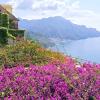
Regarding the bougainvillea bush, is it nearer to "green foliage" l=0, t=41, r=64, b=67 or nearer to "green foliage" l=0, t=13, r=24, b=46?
"green foliage" l=0, t=41, r=64, b=67

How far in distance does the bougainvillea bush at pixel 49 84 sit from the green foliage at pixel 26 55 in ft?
19.1

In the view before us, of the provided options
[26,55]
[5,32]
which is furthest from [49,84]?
[5,32]

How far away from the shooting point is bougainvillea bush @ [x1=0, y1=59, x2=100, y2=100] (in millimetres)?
9180

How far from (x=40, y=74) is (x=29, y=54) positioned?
781cm

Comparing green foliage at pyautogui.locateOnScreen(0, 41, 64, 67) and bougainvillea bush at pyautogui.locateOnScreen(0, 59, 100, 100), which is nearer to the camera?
bougainvillea bush at pyautogui.locateOnScreen(0, 59, 100, 100)

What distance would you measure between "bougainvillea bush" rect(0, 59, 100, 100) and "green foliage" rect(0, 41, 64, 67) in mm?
5836

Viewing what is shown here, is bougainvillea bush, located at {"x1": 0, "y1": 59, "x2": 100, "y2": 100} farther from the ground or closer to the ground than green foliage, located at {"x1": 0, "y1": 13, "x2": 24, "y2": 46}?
farther from the ground

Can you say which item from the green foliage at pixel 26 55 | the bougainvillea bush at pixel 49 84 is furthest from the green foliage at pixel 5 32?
the bougainvillea bush at pixel 49 84

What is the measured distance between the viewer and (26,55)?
1817 cm

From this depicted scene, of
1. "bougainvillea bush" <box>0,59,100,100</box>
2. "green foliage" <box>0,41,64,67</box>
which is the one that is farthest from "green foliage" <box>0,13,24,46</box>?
"bougainvillea bush" <box>0,59,100,100</box>

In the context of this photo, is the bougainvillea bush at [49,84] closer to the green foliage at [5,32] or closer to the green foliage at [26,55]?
the green foliage at [26,55]

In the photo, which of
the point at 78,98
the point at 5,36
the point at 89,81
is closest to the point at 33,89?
the point at 78,98

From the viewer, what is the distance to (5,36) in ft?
135

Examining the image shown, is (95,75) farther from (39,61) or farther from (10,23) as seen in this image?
(10,23)
